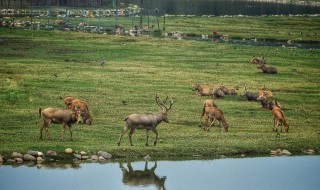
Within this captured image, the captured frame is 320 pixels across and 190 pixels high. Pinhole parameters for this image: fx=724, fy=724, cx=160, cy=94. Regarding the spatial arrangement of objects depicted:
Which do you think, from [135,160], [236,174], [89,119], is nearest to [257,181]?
[236,174]

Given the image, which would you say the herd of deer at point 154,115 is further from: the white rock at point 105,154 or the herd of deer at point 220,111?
the white rock at point 105,154

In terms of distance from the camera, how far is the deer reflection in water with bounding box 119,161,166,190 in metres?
26.7

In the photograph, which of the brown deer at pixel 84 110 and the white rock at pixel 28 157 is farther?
the brown deer at pixel 84 110

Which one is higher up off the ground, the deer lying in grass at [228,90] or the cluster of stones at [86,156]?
the deer lying in grass at [228,90]

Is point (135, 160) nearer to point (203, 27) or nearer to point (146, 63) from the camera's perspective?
point (146, 63)

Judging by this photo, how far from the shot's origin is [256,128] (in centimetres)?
3422

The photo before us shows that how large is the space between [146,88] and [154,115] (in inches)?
491

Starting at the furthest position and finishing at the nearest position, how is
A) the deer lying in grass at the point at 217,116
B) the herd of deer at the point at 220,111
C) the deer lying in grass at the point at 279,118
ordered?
the deer lying in grass at the point at 279,118
the herd of deer at the point at 220,111
the deer lying in grass at the point at 217,116

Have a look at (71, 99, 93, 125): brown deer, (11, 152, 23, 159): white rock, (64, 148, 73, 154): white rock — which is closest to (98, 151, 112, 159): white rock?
(64, 148, 73, 154): white rock

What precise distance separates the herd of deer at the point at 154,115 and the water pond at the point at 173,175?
1.78 m

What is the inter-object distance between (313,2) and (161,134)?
164 meters

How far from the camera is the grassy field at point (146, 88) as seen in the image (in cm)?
3064

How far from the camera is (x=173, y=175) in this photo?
27.7 m

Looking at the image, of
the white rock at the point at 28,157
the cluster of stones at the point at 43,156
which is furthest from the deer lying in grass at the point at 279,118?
the white rock at the point at 28,157
